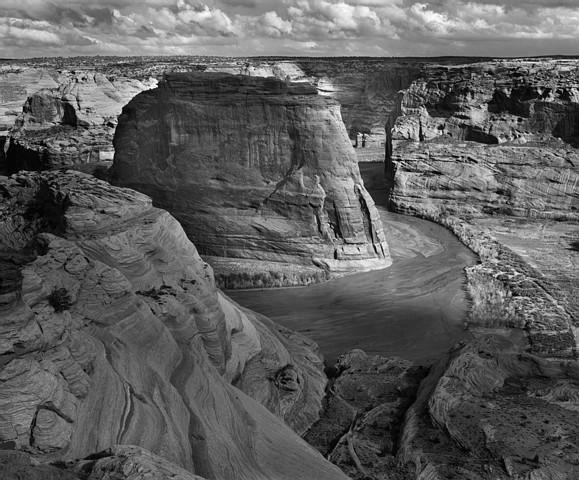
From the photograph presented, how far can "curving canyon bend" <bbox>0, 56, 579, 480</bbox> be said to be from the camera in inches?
348

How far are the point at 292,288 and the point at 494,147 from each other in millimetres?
19671

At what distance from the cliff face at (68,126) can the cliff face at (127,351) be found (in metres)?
24.4

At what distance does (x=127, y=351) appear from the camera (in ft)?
32.5

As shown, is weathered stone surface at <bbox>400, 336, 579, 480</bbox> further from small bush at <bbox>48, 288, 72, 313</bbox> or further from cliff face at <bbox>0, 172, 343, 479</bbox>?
small bush at <bbox>48, 288, 72, 313</bbox>

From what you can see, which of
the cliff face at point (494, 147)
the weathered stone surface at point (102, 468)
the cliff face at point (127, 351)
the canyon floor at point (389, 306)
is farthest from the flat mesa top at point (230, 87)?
the weathered stone surface at point (102, 468)

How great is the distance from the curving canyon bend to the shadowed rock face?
9cm

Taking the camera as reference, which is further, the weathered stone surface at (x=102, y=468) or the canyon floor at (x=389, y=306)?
the canyon floor at (x=389, y=306)

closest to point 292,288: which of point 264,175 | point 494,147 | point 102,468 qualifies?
point 264,175

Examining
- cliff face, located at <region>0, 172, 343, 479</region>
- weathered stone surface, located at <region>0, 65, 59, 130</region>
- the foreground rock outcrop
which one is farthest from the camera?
weathered stone surface, located at <region>0, 65, 59, 130</region>

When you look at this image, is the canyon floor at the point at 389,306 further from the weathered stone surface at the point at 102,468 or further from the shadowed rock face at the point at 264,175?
the weathered stone surface at the point at 102,468

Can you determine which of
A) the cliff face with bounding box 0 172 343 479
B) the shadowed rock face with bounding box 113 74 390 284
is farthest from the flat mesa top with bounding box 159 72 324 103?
the cliff face with bounding box 0 172 343 479

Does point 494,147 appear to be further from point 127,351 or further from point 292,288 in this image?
point 127,351

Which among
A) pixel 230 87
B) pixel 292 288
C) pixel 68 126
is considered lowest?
pixel 292 288

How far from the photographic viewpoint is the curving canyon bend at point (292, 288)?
8828 millimetres
